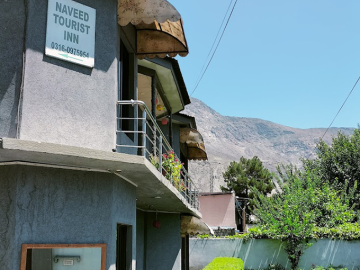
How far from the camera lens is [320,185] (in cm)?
3481

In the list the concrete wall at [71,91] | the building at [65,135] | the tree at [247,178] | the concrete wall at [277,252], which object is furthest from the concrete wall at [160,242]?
the tree at [247,178]

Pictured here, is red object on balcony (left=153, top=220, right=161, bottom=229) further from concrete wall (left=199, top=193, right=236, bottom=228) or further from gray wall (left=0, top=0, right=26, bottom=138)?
concrete wall (left=199, top=193, right=236, bottom=228)

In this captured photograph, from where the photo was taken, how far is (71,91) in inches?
343

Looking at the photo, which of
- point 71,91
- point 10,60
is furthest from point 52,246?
point 10,60

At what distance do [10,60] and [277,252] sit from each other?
2192cm

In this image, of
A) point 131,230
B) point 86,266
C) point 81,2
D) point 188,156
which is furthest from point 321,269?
point 81,2

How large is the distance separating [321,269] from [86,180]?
1936 cm

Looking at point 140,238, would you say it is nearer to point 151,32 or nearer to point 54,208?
point 151,32

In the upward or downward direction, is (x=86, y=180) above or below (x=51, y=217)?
above

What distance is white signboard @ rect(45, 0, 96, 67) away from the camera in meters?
8.64

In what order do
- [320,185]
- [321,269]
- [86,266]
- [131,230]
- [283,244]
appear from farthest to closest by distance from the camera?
1. [320,185]
2. [283,244]
3. [321,269]
4. [131,230]
5. [86,266]

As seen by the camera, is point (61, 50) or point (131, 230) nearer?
point (61, 50)

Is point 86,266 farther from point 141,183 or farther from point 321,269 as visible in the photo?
point 321,269

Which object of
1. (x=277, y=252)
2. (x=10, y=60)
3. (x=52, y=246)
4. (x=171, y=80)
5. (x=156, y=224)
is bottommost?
(x=277, y=252)
